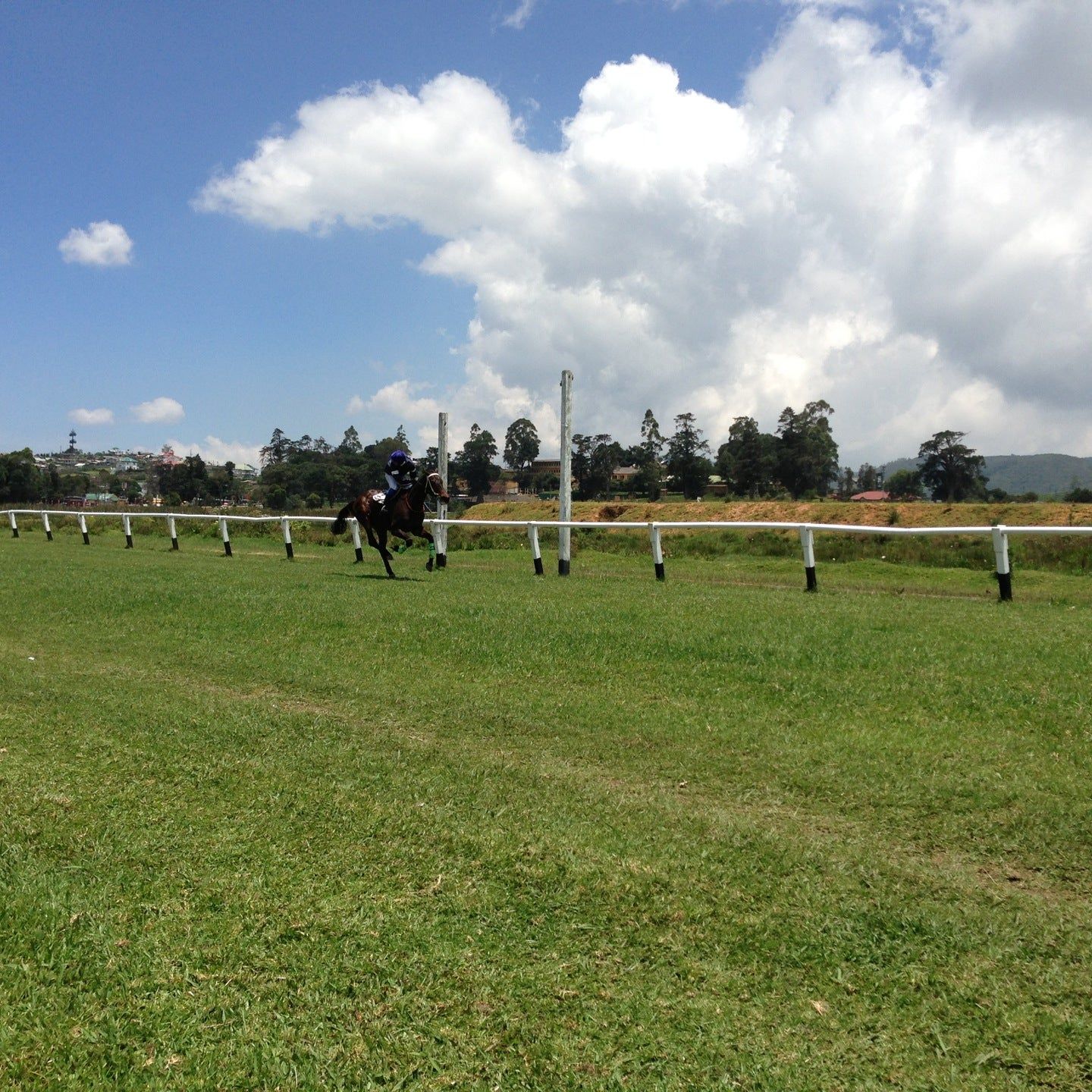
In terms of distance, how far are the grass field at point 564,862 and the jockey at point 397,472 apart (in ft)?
29.5

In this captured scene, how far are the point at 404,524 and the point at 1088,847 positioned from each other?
14.6 m

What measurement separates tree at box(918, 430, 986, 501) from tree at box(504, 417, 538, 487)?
4344 cm

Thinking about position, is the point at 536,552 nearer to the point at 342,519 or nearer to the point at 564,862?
the point at 342,519

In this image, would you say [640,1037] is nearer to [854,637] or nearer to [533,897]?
[533,897]

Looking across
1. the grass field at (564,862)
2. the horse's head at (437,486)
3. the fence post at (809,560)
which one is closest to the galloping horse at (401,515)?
the horse's head at (437,486)

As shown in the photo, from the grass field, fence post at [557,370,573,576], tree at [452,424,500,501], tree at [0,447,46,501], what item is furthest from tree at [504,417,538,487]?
tree at [0,447,46,501]

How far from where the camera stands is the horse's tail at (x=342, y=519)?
19750mm

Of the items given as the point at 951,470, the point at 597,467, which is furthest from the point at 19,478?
the point at 951,470

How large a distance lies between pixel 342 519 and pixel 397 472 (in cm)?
247

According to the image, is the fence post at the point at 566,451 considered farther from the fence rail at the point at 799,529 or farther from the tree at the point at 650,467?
the tree at the point at 650,467

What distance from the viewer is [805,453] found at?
257 feet

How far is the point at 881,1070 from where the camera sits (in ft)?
10.0

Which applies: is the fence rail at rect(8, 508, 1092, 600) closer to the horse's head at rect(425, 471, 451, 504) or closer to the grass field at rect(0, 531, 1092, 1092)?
A: the horse's head at rect(425, 471, 451, 504)

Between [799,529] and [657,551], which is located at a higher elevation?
[799,529]
